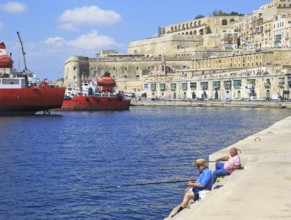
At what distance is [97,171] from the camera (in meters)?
19.8

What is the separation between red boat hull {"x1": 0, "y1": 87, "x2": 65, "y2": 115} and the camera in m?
50.4

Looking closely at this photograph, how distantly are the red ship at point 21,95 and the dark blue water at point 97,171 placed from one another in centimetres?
1418

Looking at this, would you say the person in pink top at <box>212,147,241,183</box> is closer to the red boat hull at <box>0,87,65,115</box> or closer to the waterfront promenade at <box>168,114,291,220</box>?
the waterfront promenade at <box>168,114,291,220</box>

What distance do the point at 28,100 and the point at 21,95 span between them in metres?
0.77

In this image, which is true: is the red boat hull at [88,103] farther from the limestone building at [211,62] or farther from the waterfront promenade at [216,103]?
the limestone building at [211,62]

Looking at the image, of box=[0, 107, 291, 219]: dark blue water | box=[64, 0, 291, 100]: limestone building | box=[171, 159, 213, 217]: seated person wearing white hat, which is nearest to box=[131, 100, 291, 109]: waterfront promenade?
box=[64, 0, 291, 100]: limestone building

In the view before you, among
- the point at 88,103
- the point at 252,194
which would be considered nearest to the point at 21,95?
the point at 88,103

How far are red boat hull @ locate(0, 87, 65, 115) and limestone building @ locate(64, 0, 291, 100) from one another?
36.8 metres

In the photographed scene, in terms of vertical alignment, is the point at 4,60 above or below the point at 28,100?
above

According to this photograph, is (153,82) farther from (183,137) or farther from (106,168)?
(106,168)

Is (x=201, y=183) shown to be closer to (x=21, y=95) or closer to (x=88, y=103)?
(x=21, y=95)

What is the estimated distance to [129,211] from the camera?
13391 millimetres

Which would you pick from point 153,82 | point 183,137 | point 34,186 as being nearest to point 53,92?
point 183,137

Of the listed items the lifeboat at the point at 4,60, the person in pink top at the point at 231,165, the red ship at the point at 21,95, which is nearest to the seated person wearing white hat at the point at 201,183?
the person in pink top at the point at 231,165
